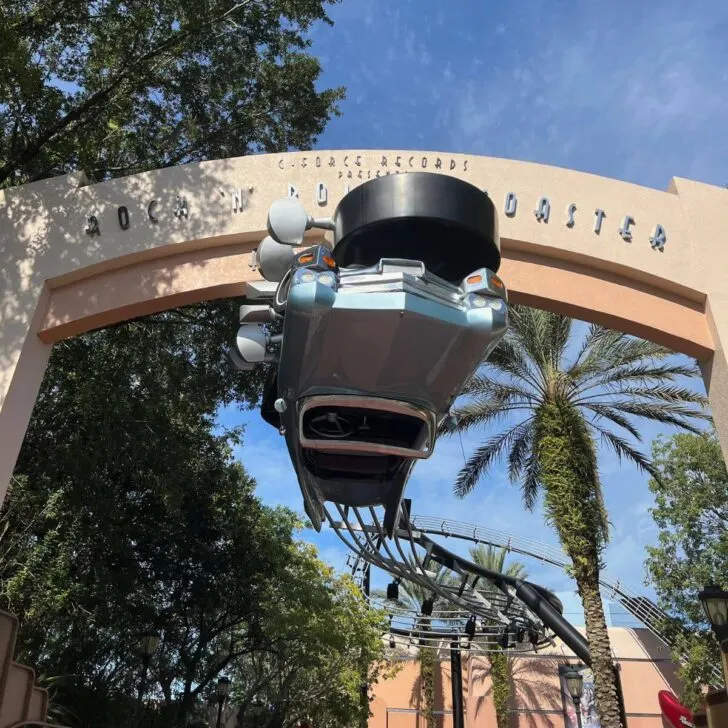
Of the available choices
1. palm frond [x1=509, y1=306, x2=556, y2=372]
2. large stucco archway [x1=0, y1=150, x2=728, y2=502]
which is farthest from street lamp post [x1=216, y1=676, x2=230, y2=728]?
large stucco archway [x1=0, y1=150, x2=728, y2=502]

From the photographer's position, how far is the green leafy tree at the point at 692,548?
16.3 meters

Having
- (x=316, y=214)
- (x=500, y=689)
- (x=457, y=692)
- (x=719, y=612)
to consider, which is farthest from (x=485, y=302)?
(x=500, y=689)

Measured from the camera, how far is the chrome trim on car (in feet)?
11.9

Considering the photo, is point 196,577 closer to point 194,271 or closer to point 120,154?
point 120,154

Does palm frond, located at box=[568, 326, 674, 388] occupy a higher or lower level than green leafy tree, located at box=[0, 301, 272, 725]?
higher

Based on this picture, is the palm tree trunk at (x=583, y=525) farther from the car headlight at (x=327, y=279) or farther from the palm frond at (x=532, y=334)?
the car headlight at (x=327, y=279)

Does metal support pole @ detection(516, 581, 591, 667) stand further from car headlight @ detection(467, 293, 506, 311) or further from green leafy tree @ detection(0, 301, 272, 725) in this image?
car headlight @ detection(467, 293, 506, 311)

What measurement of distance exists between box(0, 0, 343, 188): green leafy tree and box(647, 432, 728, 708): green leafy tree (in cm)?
1232

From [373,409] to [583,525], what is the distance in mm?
6952

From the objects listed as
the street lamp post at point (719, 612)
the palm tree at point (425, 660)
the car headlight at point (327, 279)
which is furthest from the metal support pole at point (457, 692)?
the car headlight at point (327, 279)

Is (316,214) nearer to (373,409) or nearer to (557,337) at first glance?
(373,409)

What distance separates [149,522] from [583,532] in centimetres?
930

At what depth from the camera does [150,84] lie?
10.4 metres

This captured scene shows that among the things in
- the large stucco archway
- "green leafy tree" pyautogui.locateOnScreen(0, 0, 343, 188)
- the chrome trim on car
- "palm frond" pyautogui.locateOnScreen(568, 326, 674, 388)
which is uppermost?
"green leafy tree" pyautogui.locateOnScreen(0, 0, 343, 188)
